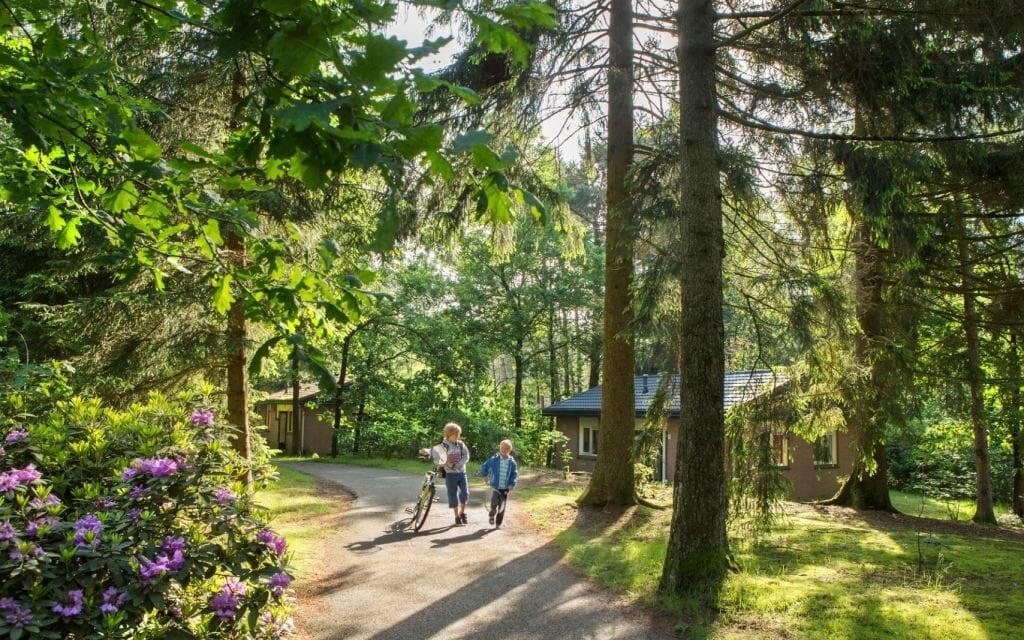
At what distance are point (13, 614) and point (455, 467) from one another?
7655mm

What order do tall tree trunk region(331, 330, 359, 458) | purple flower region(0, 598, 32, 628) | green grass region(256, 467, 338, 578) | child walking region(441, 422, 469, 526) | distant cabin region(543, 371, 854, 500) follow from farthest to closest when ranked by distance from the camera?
tall tree trunk region(331, 330, 359, 458), distant cabin region(543, 371, 854, 500), child walking region(441, 422, 469, 526), green grass region(256, 467, 338, 578), purple flower region(0, 598, 32, 628)

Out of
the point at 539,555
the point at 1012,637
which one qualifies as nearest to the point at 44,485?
the point at 539,555

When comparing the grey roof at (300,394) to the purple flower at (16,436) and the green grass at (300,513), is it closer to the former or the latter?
the green grass at (300,513)

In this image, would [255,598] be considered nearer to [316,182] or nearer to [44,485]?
[44,485]

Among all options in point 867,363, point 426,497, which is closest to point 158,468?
point 426,497

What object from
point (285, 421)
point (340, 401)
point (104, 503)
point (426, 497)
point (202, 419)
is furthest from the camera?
point (285, 421)

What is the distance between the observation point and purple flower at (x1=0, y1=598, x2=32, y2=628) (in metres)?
2.95

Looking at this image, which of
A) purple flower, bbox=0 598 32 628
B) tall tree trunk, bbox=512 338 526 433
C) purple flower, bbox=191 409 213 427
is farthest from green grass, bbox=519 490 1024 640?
tall tree trunk, bbox=512 338 526 433

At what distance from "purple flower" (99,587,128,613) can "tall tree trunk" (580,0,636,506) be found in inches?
358

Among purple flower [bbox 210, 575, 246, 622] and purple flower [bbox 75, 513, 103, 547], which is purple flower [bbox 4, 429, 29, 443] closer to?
purple flower [bbox 75, 513, 103, 547]

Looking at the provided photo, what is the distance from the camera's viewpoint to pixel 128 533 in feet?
12.2

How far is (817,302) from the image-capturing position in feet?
29.7

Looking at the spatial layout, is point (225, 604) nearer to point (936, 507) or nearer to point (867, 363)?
point (867, 363)

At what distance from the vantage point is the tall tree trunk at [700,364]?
22.8ft
